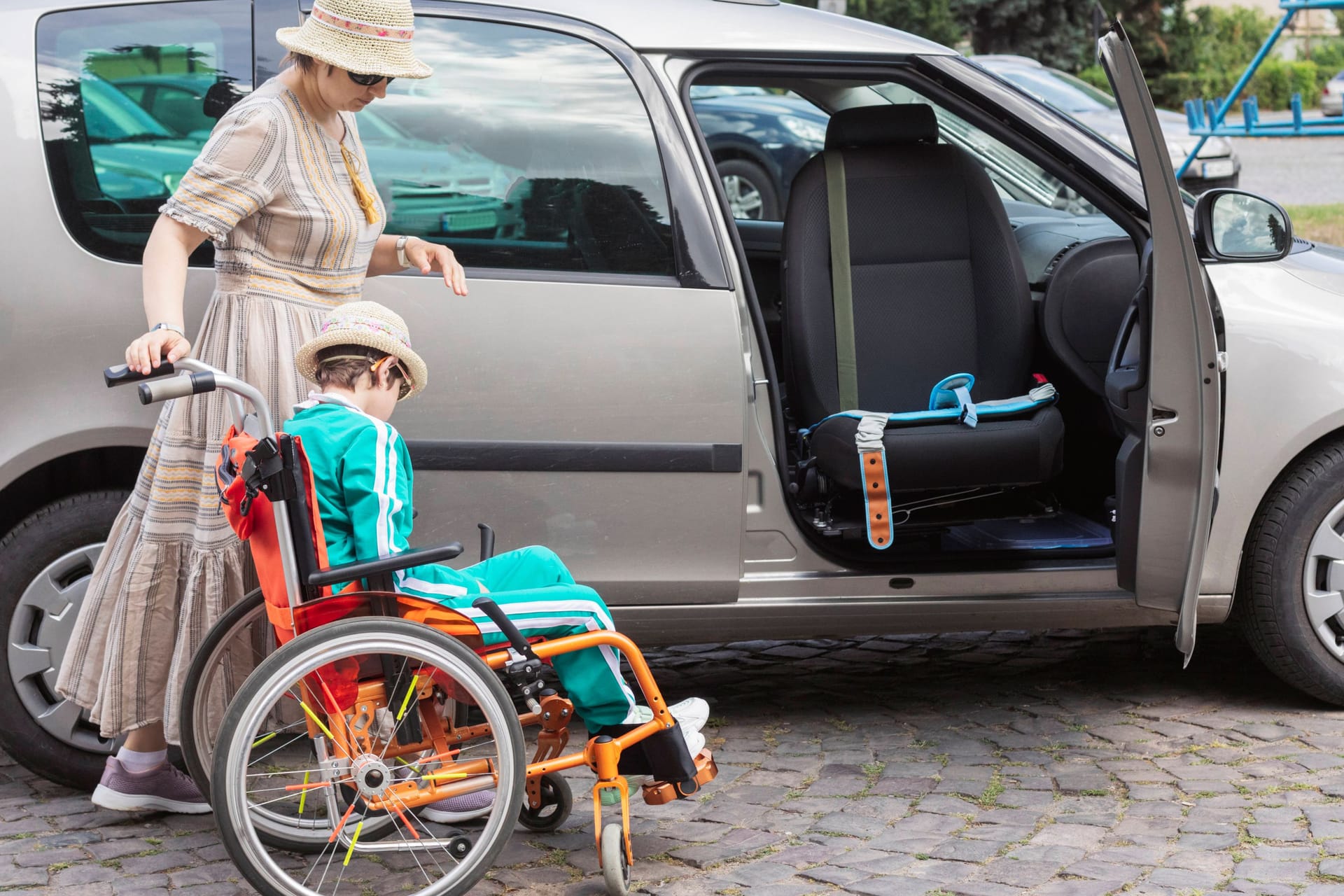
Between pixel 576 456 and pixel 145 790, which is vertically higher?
pixel 576 456

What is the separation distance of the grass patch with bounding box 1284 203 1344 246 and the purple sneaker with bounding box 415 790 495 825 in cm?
916

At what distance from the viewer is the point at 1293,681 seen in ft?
13.1

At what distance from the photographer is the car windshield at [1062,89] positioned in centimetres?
1388

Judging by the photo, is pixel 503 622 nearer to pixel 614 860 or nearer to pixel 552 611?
pixel 552 611

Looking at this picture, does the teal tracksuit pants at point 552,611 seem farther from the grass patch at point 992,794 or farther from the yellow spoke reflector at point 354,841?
the grass patch at point 992,794

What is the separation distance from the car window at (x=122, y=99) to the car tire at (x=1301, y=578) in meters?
2.65

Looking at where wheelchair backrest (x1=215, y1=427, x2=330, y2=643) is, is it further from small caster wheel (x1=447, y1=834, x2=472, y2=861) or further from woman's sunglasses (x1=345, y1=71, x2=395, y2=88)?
woman's sunglasses (x1=345, y1=71, x2=395, y2=88)

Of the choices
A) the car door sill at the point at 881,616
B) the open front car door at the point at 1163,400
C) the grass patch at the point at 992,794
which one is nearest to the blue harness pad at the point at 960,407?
the open front car door at the point at 1163,400

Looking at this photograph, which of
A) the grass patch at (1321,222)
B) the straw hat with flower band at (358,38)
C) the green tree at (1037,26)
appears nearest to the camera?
the straw hat with flower band at (358,38)

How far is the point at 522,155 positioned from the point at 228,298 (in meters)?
0.81

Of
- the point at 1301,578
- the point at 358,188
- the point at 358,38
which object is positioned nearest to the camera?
the point at 358,38

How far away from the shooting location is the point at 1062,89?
14.3 meters

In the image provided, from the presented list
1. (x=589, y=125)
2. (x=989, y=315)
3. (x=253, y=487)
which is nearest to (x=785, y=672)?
(x=989, y=315)

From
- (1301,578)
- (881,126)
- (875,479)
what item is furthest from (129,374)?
(1301,578)
